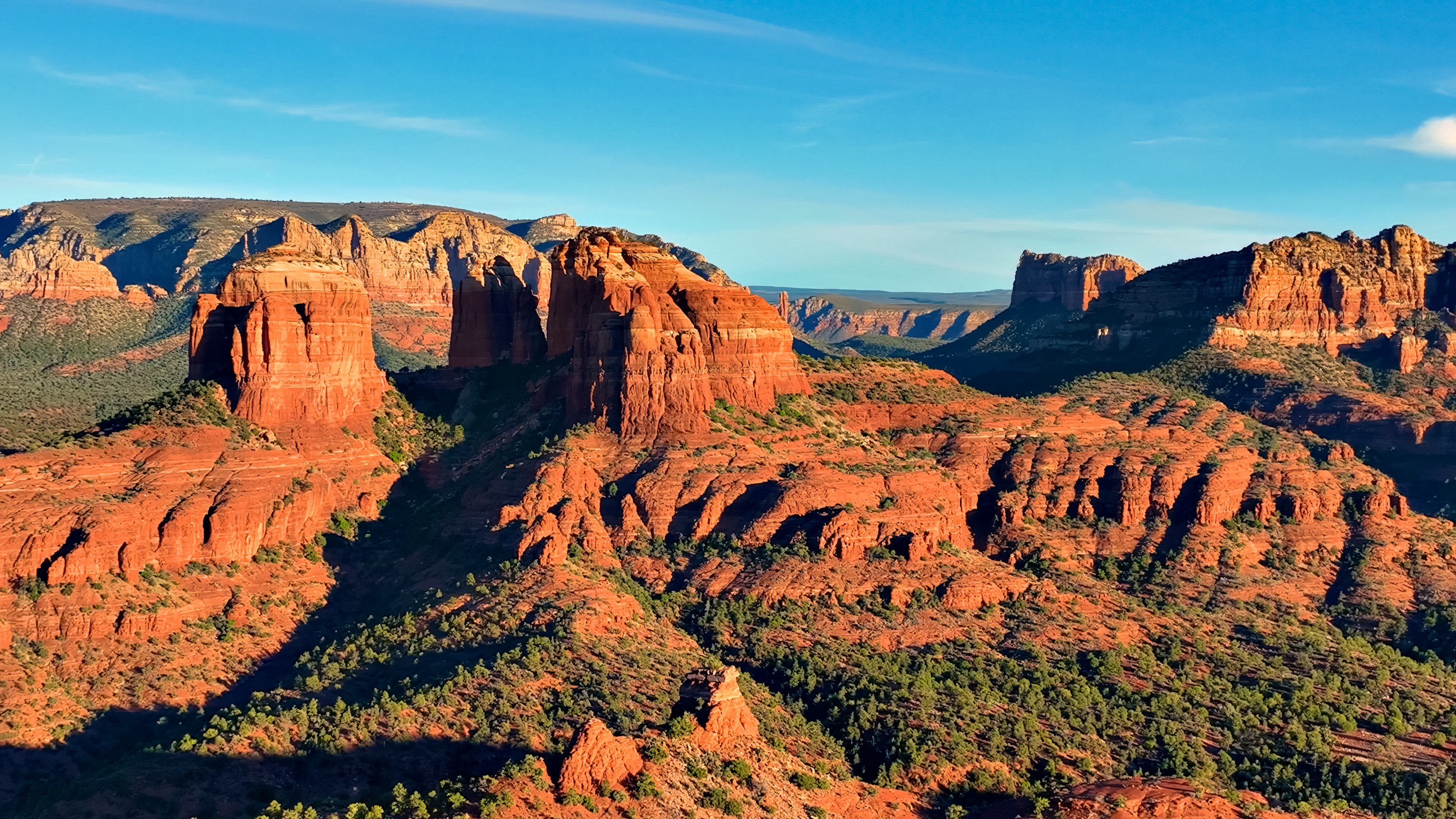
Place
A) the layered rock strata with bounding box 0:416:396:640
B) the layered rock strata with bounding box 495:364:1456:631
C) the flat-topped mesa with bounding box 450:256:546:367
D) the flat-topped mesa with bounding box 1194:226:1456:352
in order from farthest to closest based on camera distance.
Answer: the flat-topped mesa with bounding box 1194:226:1456:352 → the flat-topped mesa with bounding box 450:256:546:367 → the layered rock strata with bounding box 495:364:1456:631 → the layered rock strata with bounding box 0:416:396:640

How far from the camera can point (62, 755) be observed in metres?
77.4

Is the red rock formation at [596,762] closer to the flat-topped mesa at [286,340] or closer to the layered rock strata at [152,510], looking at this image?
the layered rock strata at [152,510]

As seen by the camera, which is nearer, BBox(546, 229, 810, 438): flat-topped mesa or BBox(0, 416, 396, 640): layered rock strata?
BBox(0, 416, 396, 640): layered rock strata

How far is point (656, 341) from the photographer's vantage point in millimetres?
107562

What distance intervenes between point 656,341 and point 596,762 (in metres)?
46.4

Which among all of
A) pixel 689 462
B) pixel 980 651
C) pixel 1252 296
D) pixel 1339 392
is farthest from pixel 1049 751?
pixel 1252 296

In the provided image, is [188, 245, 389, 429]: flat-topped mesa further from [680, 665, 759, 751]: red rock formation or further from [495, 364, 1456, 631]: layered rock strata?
[680, 665, 759, 751]: red rock formation

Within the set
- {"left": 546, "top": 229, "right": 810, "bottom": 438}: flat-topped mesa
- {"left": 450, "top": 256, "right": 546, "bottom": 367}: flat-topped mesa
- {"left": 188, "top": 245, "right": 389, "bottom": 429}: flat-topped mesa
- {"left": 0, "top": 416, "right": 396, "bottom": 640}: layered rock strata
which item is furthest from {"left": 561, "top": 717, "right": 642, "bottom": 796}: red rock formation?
{"left": 450, "top": 256, "right": 546, "bottom": 367}: flat-topped mesa

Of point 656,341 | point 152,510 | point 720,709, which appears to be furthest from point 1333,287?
point 152,510

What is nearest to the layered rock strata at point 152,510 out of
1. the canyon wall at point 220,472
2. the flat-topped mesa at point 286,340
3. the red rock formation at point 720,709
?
the canyon wall at point 220,472

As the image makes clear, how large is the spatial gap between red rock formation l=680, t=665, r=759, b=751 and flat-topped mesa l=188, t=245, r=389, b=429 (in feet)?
153

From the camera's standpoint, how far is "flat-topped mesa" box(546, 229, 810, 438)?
107062 millimetres

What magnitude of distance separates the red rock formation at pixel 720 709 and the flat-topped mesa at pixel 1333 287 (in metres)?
98.7

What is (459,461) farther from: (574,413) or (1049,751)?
(1049,751)
